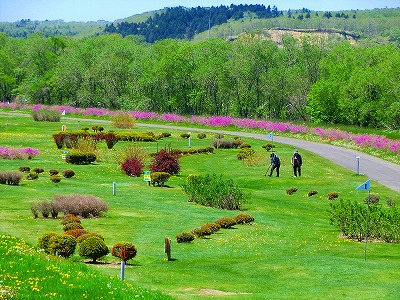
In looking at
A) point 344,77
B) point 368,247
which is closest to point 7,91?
point 344,77

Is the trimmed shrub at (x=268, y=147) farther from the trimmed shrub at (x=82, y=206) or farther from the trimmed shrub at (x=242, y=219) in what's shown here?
the trimmed shrub at (x=82, y=206)

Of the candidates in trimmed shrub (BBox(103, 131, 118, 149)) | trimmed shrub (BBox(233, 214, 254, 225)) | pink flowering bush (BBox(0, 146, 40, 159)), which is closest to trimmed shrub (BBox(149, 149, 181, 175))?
pink flowering bush (BBox(0, 146, 40, 159))

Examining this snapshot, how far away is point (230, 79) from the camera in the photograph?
12200 centimetres

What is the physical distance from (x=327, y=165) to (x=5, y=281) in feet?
145

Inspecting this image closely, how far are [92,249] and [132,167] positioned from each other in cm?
2747

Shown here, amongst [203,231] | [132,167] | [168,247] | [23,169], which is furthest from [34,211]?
[132,167]

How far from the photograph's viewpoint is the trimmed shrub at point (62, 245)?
24.9 metres

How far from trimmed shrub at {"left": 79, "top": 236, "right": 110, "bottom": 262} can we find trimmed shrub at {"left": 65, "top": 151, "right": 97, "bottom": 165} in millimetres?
32320

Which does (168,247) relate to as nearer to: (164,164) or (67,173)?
(67,173)

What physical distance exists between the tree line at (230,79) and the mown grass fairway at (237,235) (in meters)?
49.4

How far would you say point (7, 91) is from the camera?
16038 cm

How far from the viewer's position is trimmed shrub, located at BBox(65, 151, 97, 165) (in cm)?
5722

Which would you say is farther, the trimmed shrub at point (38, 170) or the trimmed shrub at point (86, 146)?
the trimmed shrub at point (86, 146)

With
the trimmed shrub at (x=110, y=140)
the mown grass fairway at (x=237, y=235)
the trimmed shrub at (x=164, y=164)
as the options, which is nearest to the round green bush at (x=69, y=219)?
the mown grass fairway at (x=237, y=235)
